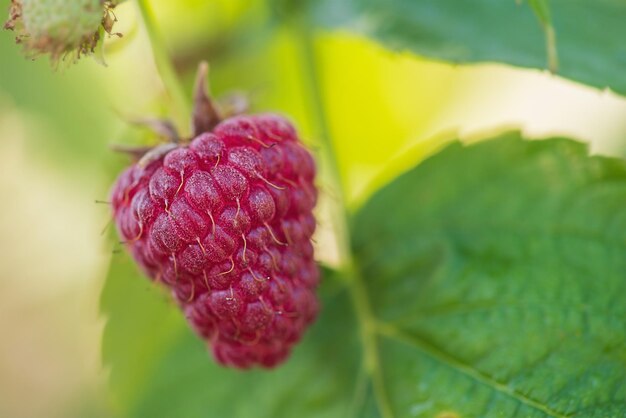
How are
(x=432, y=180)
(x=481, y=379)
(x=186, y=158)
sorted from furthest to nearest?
(x=432, y=180) < (x=481, y=379) < (x=186, y=158)

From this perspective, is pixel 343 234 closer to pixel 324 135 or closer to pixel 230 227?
pixel 324 135

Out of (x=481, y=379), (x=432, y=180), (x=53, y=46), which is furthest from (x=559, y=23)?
(x=53, y=46)

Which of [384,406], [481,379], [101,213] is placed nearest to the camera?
[481,379]

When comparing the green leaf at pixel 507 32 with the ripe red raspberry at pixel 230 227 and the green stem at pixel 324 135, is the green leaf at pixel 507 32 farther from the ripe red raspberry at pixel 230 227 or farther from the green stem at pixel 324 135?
the ripe red raspberry at pixel 230 227

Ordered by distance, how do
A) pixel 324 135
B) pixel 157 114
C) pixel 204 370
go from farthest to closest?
pixel 157 114 → pixel 324 135 → pixel 204 370

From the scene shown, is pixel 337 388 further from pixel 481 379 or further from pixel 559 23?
pixel 559 23

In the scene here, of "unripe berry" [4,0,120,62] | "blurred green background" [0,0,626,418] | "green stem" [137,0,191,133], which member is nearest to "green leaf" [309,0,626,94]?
"blurred green background" [0,0,626,418]

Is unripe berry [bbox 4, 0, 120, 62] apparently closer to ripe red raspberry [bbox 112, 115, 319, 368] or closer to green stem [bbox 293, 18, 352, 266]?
ripe red raspberry [bbox 112, 115, 319, 368]

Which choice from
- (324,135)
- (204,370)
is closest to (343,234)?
(324,135)
